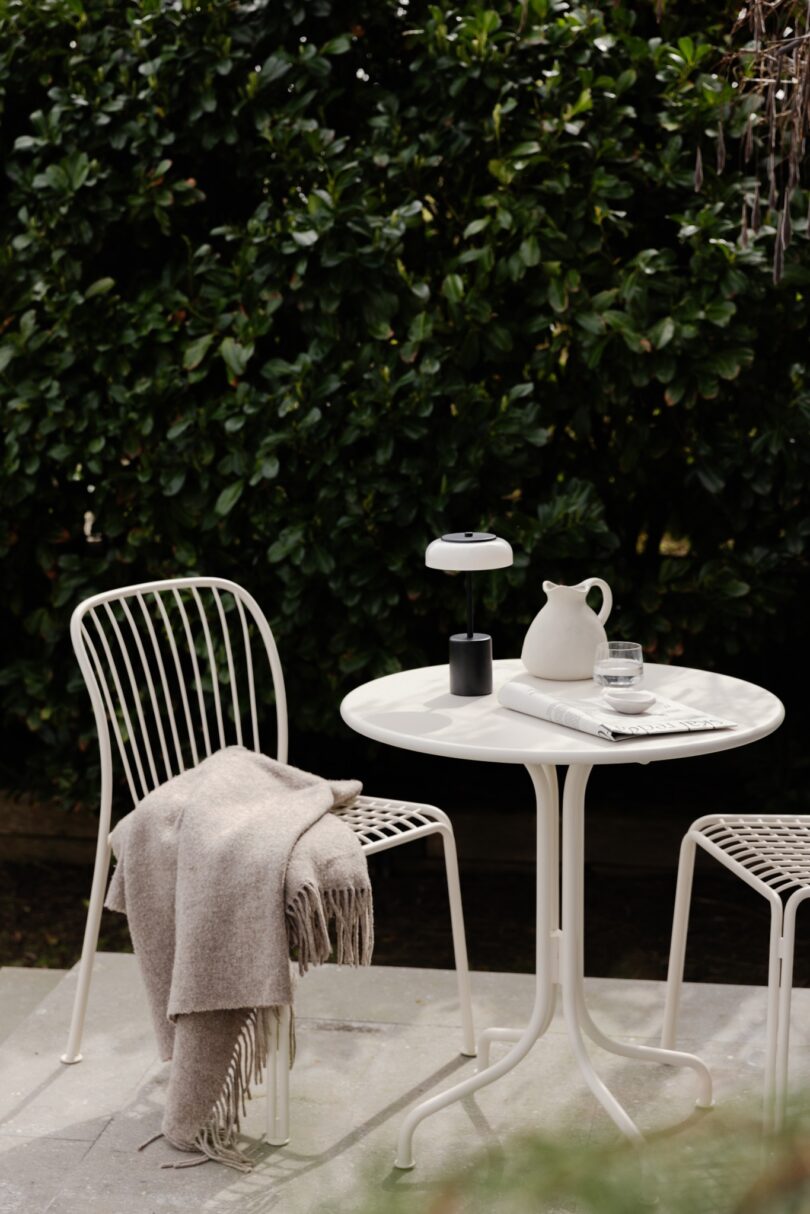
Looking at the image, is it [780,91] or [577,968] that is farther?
[780,91]

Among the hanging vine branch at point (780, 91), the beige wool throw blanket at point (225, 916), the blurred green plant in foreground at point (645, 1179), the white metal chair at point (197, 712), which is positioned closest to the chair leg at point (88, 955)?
the white metal chair at point (197, 712)

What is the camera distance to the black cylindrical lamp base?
2498 millimetres

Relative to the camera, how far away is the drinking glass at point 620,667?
2.33 metres

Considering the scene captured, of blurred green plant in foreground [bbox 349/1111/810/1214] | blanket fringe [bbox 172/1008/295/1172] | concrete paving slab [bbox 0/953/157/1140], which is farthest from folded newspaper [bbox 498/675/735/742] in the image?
blurred green plant in foreground [bbox 349/1111/810/1214]

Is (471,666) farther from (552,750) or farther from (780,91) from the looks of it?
(780,91)

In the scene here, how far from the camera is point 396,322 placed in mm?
3400

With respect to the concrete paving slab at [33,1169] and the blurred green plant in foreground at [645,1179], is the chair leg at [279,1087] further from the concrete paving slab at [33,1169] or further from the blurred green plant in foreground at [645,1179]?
the blurred green plant in foreground at [645,1179]

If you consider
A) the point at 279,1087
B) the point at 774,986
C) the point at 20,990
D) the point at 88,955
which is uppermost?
the point at 774,986

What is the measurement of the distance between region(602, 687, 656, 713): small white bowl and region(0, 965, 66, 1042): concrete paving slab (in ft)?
Answer: 5.10

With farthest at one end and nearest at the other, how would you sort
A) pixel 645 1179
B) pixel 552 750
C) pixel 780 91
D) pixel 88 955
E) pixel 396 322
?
1. pixel 396 322
2. pixel 780 91
3. pixel 88 955
4. pixel 552 750
5. pixel 645 1179

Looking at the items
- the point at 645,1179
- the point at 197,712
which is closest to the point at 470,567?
the point at 197,712

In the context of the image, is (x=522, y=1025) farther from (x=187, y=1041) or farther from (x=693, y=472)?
(x=693, y=472)

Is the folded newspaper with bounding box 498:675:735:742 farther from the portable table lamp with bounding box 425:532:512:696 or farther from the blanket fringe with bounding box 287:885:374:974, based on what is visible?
the blanket fringe with bounding box 287:885:374:974

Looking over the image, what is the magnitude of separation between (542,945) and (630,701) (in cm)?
54
